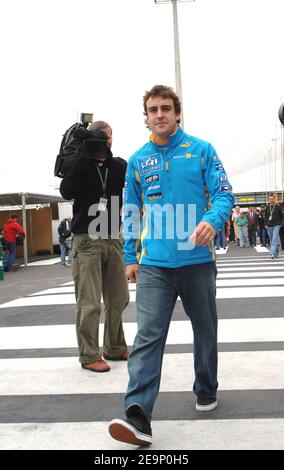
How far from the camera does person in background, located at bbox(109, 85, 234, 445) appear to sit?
3146 millimetres

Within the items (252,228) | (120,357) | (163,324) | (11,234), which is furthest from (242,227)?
(163,324)

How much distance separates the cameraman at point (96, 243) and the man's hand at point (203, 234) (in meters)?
1.70

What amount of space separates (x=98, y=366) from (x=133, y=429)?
1607mm

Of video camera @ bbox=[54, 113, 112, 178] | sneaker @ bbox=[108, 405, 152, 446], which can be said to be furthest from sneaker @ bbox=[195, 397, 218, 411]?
video camera @ bbox=[54, 113, 112, 178]

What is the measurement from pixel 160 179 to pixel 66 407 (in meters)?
1.59

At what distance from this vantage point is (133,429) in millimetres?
2855

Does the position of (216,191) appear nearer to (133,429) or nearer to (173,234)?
(173,234)

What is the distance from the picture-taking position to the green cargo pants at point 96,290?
177 inches

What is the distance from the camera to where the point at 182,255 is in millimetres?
3232

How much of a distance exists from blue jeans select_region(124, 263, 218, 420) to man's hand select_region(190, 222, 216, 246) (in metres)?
0.29

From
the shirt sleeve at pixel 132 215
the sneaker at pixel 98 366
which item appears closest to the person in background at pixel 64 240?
the sneaker at pixel 98 366

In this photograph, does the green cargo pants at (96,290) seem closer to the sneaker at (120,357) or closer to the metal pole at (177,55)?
the sneaker at (120,357)
